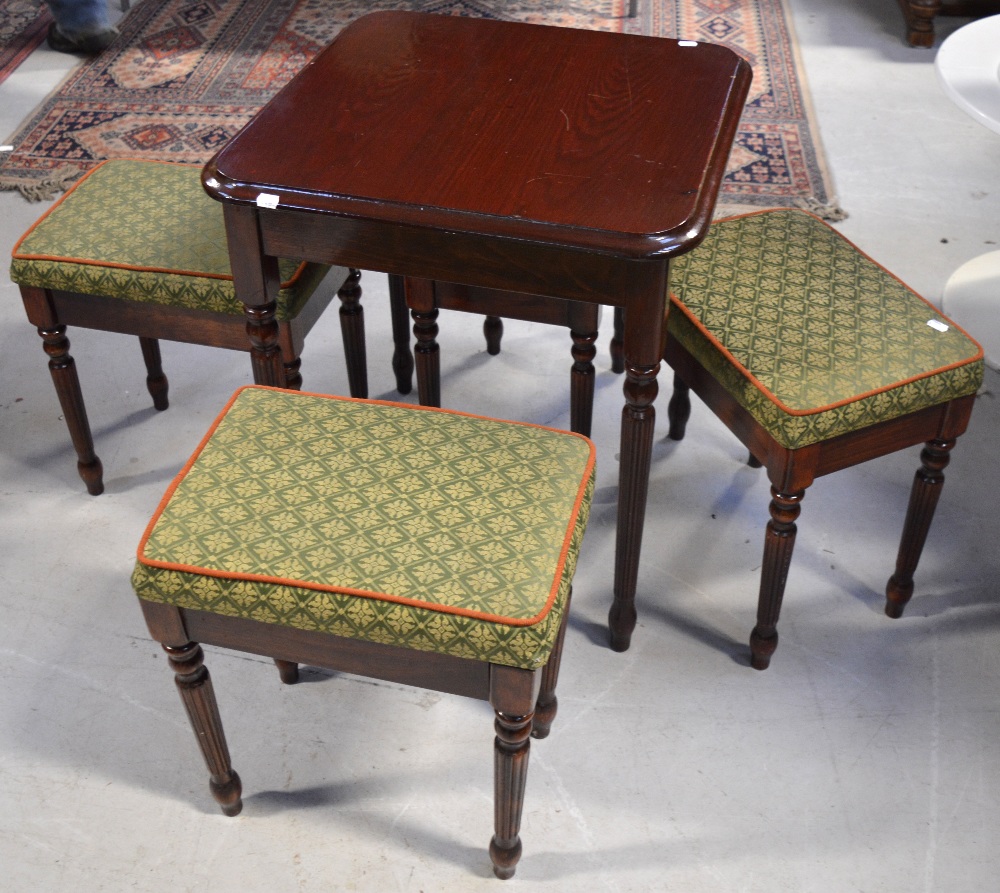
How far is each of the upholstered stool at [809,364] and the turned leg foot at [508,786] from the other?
518mm

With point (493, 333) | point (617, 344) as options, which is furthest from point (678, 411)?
point (493, 333)

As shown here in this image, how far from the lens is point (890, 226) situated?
9.63 ft

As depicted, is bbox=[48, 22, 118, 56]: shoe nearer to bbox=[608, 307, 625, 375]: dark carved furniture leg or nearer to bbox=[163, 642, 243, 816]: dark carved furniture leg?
bbox=[608, 307, 625, 375]: dark carved furniture leg

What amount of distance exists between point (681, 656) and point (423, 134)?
899 millimetres

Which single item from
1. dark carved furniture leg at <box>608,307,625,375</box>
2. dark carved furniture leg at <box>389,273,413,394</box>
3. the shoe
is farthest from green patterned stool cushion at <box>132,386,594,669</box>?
the shoe

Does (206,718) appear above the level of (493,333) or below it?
above

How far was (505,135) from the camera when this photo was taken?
1569 mm

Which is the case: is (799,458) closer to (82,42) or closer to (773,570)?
(773,570)

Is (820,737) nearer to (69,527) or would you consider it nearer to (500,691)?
(500,691)

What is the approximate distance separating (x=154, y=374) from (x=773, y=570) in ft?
4.13

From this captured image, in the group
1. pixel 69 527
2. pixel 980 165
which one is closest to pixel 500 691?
pixel 69 527

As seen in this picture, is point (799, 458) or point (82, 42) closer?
point (799, 458)

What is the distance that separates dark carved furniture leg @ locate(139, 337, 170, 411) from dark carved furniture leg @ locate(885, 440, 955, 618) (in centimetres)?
138

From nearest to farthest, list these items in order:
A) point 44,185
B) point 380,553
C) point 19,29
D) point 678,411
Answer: point 380,553 → point 678,411 → point 44,185 → point 19,29
